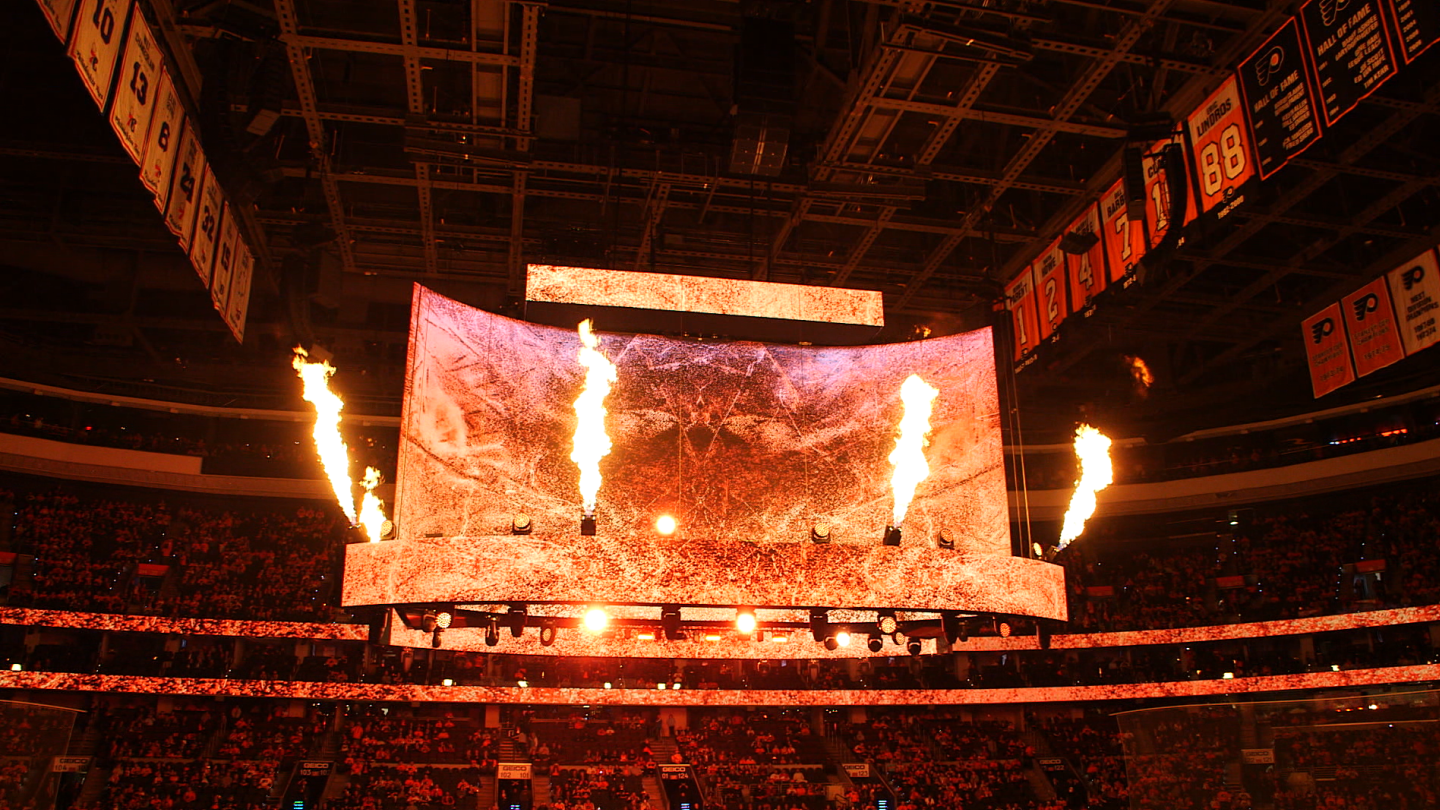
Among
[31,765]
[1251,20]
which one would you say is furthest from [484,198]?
[1251,20]

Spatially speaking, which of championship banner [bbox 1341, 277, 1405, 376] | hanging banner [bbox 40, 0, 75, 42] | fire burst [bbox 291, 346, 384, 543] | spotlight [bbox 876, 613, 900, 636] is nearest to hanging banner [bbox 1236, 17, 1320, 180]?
Result: championship banner [bbox 1341, 277, 1405, 376]

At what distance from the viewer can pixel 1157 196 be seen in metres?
9.45

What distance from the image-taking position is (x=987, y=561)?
7.08 m

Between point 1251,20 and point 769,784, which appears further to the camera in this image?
point 769,784

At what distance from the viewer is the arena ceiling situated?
9.02m

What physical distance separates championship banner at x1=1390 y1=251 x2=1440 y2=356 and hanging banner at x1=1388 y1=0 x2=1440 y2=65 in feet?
16.7

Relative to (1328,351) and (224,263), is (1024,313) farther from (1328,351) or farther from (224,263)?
(224,263)

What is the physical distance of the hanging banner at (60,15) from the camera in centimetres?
542

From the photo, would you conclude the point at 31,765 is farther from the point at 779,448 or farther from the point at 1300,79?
the point at 1300,79

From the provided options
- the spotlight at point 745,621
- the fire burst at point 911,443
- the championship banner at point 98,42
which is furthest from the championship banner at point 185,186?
the fire burst at point 911,443

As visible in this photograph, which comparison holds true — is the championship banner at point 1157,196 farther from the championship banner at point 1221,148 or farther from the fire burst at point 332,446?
the fire burst at point 332,446

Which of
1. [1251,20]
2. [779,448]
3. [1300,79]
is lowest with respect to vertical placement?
[779,448]

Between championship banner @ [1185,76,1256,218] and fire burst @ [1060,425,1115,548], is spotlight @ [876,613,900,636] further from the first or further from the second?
championship banner @ [1185,76,1256,218]

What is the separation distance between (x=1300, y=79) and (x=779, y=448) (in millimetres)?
5152
